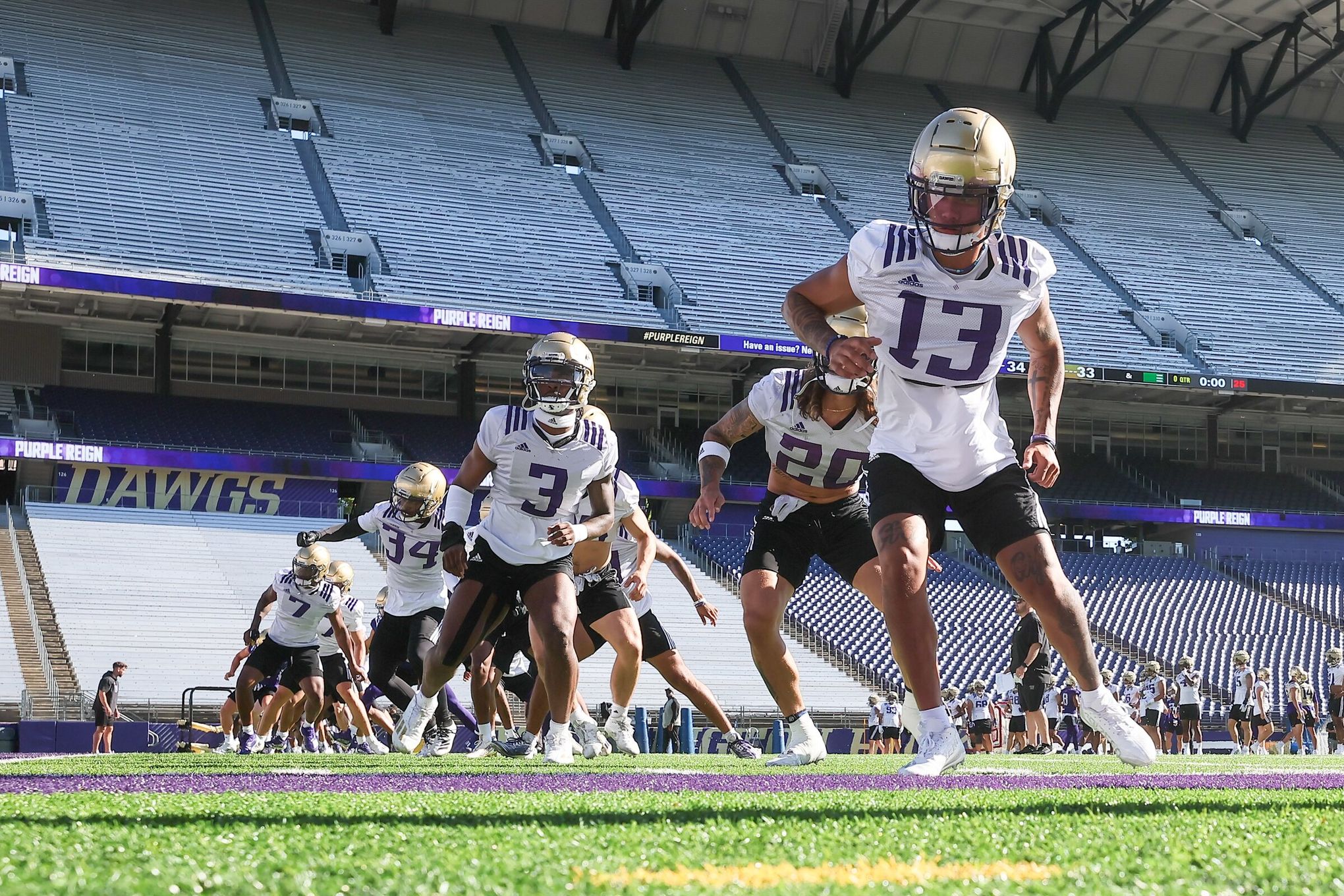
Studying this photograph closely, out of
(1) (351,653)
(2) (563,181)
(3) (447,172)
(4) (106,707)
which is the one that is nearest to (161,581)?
(4) (106,707)

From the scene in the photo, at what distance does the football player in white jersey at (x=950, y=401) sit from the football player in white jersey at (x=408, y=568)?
5.33 metres

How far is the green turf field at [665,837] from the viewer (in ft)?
8.00

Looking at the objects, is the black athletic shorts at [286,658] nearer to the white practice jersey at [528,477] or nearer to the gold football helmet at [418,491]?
the gold football helmet at [418,491]

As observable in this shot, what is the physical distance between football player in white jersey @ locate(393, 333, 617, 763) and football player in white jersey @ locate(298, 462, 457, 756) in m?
2.17

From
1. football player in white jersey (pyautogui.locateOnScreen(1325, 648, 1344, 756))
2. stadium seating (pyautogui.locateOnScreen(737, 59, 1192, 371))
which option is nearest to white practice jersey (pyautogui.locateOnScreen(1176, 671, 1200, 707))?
football player in white jersey (pyautogui.locateOnScreen(1325, 648, 1344, 756))

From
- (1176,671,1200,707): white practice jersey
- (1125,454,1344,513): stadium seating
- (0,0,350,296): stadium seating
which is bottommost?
(1176,671,1200,707): white practice jersey

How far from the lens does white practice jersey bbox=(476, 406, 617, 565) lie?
789 cm

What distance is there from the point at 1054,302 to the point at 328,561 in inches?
1318

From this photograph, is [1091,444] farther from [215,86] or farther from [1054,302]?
[215,86]

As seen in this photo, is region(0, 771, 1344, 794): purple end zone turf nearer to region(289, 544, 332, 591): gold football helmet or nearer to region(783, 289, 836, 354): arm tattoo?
region(783, 289, 836, 354): arm tattoo

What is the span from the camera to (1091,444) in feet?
146

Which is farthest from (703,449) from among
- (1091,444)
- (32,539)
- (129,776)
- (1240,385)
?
(1091,444)

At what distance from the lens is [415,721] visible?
8742 mm

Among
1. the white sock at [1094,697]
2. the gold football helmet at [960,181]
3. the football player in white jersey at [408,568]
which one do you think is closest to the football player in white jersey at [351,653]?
the football player in white jersey at [408,568]
